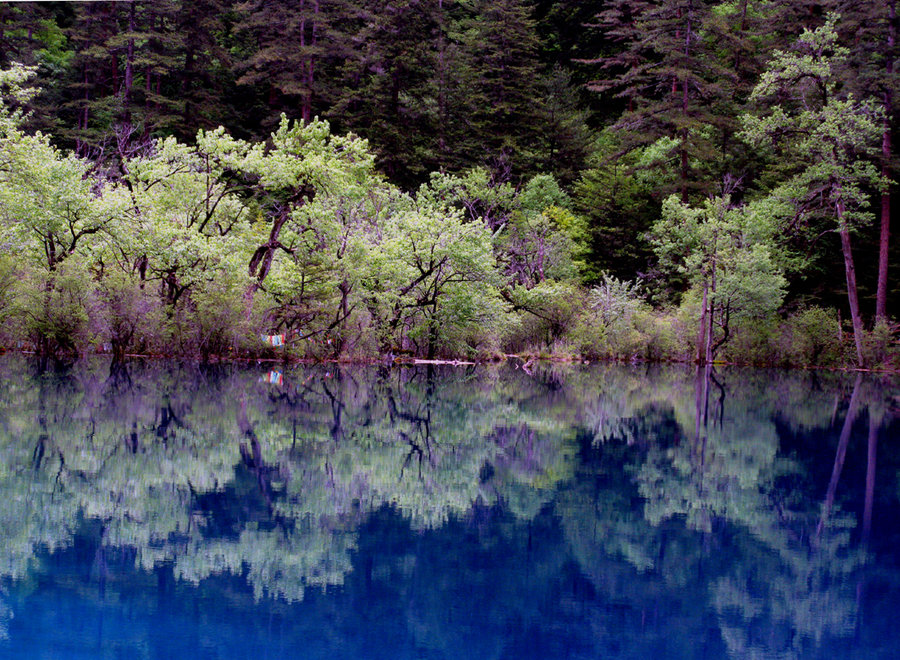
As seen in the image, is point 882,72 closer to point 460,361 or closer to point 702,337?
point 702,337

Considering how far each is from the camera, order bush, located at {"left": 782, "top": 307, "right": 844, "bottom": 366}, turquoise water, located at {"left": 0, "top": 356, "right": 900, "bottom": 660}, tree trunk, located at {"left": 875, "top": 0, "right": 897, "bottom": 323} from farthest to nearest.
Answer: bush, located at {"left": 782, "top": 307, "right": 844, "bottom": 366}
tree trunk, located at {"left": 875, "top": 0, "right": 897, "bottom": 323}
turquoise water, located at {"left": 0, "top": 356, "right": 900, "bottom": 660}

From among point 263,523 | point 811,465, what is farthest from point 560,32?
point 263,523

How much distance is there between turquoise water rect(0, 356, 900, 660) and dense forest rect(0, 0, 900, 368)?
9.74m

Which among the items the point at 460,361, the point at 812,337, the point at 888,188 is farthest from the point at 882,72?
the point at 460,361

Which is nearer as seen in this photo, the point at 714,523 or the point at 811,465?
the point at 714,523

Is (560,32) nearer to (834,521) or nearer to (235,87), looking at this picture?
(235,87)

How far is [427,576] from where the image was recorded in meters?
5.72

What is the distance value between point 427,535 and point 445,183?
3171 centimetres

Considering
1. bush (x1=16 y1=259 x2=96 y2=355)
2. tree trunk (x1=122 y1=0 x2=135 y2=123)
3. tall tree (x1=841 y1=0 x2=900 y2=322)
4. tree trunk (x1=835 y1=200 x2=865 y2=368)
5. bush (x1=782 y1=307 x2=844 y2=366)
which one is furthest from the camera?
tree trunk (x1=122 y1=0 x2=135 y2=123)

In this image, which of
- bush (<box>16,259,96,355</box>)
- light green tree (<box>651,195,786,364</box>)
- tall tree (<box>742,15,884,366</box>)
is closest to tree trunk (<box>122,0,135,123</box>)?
bush (<box>16,259,96,355</box>)

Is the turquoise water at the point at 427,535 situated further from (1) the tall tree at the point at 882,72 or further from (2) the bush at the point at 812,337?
(1) the tall tree at the point at 882,72

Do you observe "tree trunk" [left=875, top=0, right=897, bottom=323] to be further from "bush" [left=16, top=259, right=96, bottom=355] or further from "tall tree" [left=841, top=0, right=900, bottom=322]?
"bush" [left=16, top=259, right=96, bottom=355]

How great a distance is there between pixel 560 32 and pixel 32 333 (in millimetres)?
44264

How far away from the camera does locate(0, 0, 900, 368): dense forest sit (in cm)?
2338
